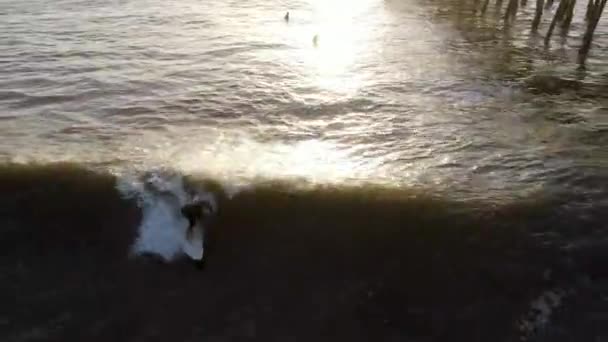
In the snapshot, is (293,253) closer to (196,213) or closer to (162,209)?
(196,213)

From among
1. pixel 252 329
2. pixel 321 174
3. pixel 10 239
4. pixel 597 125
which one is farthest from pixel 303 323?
pixel 597 125

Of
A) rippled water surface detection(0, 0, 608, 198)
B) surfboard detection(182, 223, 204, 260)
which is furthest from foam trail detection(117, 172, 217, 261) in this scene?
rippled water surface detection(0, 0, 608, 198)

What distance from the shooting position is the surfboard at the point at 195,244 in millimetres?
7594

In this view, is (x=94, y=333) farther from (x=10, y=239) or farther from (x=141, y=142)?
(x=141, y=142)

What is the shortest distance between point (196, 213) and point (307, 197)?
1.37m

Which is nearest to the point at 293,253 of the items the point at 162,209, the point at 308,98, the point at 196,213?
the point at 196,213

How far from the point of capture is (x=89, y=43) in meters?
15.0

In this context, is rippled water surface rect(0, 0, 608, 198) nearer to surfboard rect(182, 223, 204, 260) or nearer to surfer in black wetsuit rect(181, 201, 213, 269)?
surfer in black wetsuit rect(181, 201, 213, 269)

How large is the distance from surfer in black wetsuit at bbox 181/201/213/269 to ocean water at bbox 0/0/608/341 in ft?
0.45

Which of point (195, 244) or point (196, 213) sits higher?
point (196, 213)

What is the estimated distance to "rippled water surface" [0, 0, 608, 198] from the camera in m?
9.11

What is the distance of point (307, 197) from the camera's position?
826cm

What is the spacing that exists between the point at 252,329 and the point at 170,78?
23.5ft

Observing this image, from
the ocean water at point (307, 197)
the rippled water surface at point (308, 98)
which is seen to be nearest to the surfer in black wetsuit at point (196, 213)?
the ocean water at point (307, 197)
